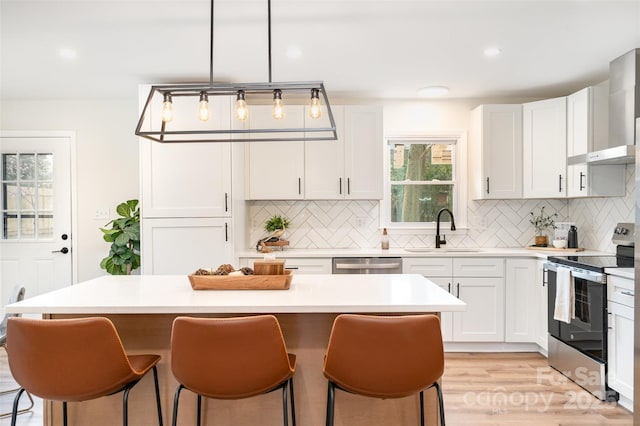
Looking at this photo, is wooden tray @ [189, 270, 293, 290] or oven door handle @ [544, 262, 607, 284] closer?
wooden tray @ [189, 270, 293, 290]

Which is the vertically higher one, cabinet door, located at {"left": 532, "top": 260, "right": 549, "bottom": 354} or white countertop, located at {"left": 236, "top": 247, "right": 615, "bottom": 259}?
white countertop, located at {"left": 236, "top": 247, "right": 615, "bottom": 259}

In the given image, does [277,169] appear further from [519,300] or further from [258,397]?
[519,300]

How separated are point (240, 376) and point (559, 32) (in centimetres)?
296

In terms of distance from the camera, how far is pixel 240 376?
1.61 m

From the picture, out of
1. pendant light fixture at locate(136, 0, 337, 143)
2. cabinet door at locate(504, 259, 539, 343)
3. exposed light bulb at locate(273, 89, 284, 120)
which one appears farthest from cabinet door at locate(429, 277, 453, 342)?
exposed light bulb at locate(273, 89, 284, 120)

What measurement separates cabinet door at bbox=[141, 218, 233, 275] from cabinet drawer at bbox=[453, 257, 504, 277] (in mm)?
2149

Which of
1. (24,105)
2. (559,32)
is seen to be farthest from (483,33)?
(24,105)

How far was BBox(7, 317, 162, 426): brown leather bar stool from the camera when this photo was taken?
1627 millimetres

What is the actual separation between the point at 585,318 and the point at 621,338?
30cm

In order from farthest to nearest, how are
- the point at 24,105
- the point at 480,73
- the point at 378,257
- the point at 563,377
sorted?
the point at 24,105 < the point at 378,257 < the point at 480,73 < the point at 563,377

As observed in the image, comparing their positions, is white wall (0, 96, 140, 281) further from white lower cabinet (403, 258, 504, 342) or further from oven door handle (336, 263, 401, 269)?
white lower cabinet (403, 258, 504, 342)

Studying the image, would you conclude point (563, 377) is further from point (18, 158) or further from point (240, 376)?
point (18, 158)

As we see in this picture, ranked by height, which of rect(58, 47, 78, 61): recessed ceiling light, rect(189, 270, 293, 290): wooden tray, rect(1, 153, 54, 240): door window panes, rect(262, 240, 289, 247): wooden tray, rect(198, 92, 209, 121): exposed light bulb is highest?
rect(58, 47, 78, 61): recessed ceiling light

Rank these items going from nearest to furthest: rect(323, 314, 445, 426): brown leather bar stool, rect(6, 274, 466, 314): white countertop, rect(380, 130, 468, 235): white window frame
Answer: rect(323, 314, 445, 426): brown leather bar stool, rect(6, 274, 466, 314): white countertop, rect(380, 130, 468, 235): white window frame
